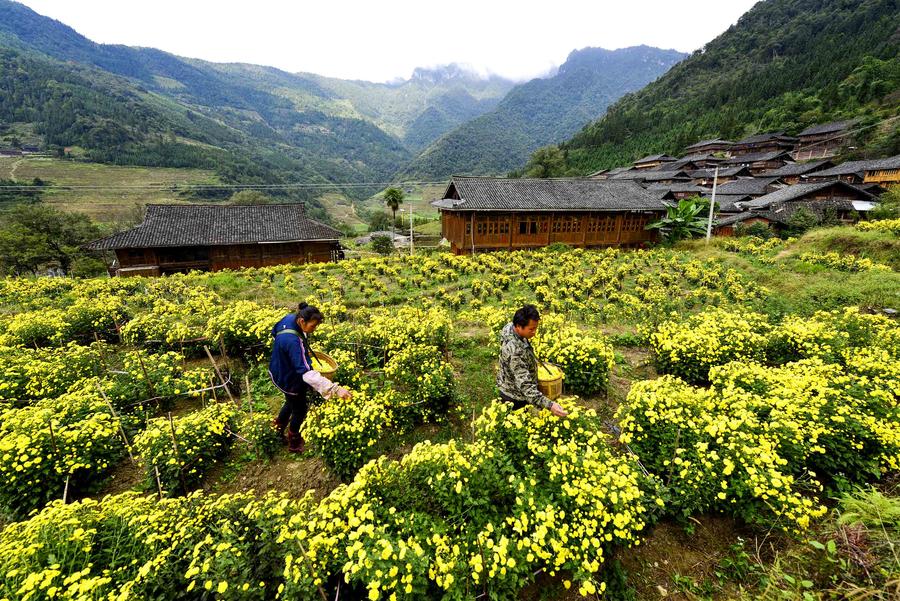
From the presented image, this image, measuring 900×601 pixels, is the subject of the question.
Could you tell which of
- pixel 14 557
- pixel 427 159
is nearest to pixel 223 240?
pixel 14 557

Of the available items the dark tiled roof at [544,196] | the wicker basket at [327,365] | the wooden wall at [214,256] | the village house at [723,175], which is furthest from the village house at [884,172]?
the wooden wall at [214,256]

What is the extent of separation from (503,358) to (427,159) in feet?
498

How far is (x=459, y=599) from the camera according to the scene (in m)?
2.63

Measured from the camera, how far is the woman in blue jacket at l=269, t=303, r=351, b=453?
451 centimetres

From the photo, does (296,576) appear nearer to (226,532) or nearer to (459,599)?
(226,532)

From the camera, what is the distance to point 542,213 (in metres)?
25.6

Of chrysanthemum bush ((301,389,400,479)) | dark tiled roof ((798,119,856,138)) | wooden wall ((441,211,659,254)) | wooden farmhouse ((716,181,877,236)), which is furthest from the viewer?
dark tiled roof ((798,119,856,138))

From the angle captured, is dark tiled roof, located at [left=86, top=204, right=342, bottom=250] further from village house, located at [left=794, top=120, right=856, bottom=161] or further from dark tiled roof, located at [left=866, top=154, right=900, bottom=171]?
village house, located at [left=794, top=120, right=856, bottom=161]

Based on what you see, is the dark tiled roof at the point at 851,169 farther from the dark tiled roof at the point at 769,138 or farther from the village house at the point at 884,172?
the dark tiled roof at the point at 769,138

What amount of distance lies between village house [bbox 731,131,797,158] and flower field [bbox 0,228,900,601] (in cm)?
6858

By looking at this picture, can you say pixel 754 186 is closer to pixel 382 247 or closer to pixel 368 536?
pixel 382 247

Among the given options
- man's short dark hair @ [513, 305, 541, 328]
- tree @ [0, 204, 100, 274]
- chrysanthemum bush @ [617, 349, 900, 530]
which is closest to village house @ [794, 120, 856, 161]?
chrysanthemum bush @ [617, 349, 900, 530]

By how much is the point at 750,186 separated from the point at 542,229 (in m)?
34.3

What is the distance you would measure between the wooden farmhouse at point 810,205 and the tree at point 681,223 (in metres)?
4.97
